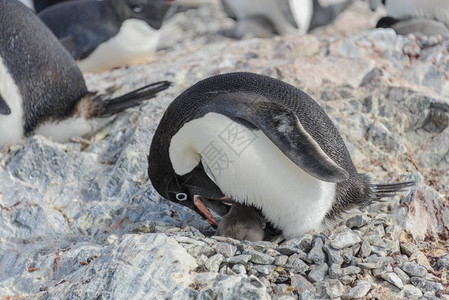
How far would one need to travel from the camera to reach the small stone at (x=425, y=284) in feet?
8.42

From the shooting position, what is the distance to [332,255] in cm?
261

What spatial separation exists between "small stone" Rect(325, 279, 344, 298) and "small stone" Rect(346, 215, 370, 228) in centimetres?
49

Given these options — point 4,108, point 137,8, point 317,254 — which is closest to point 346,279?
point 317,254

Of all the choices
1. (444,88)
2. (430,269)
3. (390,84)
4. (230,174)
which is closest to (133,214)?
(230,174)

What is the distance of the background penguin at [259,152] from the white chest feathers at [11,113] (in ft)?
4.48

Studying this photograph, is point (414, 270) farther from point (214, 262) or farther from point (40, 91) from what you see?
point (40, 91)

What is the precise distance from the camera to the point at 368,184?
126 inches

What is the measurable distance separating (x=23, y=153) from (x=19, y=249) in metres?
0.81

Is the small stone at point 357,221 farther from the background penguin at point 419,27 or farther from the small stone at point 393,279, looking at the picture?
the background penguin at point 419,27

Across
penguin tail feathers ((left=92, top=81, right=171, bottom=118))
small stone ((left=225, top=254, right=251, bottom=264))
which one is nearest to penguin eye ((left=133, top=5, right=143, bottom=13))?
penguin tail feathers ((left=92, top=81, right=171, bottom=118))

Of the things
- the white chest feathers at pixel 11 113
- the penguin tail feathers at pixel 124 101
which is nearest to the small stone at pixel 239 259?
the penguin tail feathers at pixel 124 101

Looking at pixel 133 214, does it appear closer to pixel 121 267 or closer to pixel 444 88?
pixel 121 267

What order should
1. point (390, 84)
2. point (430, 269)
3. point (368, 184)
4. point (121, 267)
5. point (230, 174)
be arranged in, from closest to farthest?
1. point (121, 267)
2. point (430, 269)
3. point (230, 174)
4. point (368, 184)
5. point (390, 84)

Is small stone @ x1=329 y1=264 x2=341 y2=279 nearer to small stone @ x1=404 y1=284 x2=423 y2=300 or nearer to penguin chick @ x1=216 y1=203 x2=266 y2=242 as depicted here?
small stone @ x1=404 y1=284 x2=423 y2=300
